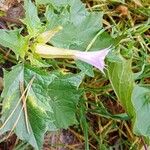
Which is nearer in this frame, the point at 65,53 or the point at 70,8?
the point at 65,53

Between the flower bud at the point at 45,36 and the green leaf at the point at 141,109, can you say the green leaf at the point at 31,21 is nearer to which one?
the flower bud at the point at 45,36

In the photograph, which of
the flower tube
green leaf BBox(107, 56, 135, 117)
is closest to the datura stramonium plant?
the flower tube

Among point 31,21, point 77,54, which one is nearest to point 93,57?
point 77,54

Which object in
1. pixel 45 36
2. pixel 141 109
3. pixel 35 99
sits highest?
pixel 45 36

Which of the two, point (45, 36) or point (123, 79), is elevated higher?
point (45, 36)

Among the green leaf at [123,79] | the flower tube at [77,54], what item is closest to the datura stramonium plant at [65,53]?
the flower tube at [77,54]

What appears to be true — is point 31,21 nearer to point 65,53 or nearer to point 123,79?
point 65,53
